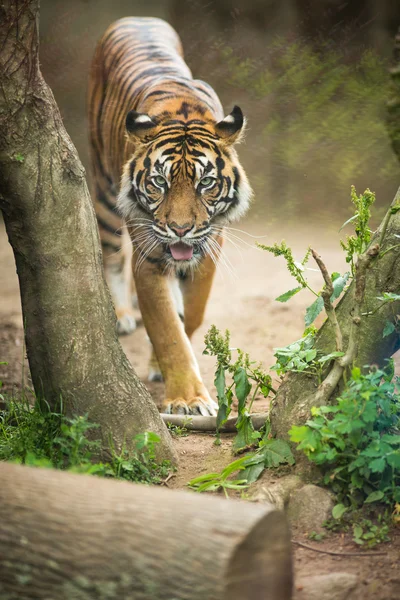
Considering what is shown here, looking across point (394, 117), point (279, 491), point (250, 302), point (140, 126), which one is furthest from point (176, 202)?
point (394, 117)

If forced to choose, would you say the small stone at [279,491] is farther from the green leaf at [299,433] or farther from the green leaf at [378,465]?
the green leaf at [378,465]

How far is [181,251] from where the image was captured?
4383mm

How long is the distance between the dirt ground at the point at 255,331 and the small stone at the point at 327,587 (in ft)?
0.10

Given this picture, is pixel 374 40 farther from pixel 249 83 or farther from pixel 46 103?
pixel 46 103

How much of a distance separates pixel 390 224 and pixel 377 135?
555cm

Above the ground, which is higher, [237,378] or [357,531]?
[237,378]

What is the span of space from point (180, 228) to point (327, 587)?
2436 mm

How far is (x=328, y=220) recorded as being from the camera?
26.2 feet

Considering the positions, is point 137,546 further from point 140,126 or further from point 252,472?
point 140,126

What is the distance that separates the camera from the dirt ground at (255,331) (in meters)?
2.37

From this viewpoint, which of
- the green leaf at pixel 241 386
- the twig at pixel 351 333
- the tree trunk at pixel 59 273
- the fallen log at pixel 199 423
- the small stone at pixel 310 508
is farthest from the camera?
the fallen log at pixel 199 423

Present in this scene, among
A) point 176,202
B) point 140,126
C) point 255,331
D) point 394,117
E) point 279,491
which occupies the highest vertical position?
point 394,117

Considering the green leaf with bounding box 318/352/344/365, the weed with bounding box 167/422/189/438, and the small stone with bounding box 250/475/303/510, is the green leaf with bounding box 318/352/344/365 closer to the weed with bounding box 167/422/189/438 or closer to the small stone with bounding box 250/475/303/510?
the small stone with bounding box 250/475/303/510

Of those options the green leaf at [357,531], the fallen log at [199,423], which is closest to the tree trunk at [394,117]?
the fallen log at [199,423]
